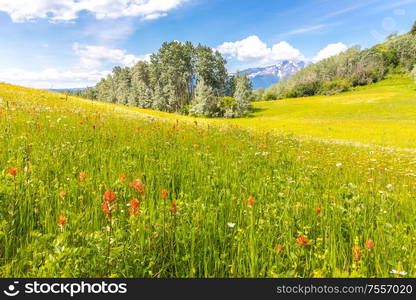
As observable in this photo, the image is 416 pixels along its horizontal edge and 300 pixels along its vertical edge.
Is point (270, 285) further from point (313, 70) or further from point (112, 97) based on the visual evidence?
point (313, 70)

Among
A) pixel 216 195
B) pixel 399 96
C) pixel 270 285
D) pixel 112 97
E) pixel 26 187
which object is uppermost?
pixel 112 97

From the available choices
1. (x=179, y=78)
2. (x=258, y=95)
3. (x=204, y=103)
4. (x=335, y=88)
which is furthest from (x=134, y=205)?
(x=258, y=95)

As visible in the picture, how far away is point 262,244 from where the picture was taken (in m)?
2.34

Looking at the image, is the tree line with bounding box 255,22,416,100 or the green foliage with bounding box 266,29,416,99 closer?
the tree line with bounding box 255,22,416,100

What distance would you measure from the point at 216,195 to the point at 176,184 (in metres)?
1.00

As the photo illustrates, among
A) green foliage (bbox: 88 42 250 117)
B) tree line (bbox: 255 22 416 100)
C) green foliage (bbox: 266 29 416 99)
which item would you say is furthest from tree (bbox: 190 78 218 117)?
green foliage (bbox: 266 29 416 99)

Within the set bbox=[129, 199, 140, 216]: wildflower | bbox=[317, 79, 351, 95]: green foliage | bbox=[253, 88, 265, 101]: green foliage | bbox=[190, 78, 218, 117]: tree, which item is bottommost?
bbox=[129, 199, 140, 216]: wildflower

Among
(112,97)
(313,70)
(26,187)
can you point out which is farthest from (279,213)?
(313,70)

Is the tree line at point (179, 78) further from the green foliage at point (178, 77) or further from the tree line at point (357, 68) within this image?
the tree line at point (357, 68)

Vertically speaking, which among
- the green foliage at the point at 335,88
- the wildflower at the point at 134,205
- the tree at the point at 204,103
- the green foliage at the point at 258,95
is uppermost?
the green foliage at the point at 258,95

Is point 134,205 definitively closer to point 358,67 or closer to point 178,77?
point 178,77

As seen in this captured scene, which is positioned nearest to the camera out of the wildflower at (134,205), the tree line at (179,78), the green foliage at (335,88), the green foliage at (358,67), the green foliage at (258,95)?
the wildflower at (134,205)

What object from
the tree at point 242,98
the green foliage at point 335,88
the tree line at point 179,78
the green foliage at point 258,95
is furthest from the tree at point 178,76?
the green foliage at point 258,95

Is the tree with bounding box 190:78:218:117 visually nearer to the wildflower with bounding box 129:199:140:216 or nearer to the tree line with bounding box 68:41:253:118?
the tree line with bounding box 68:41:253:118
